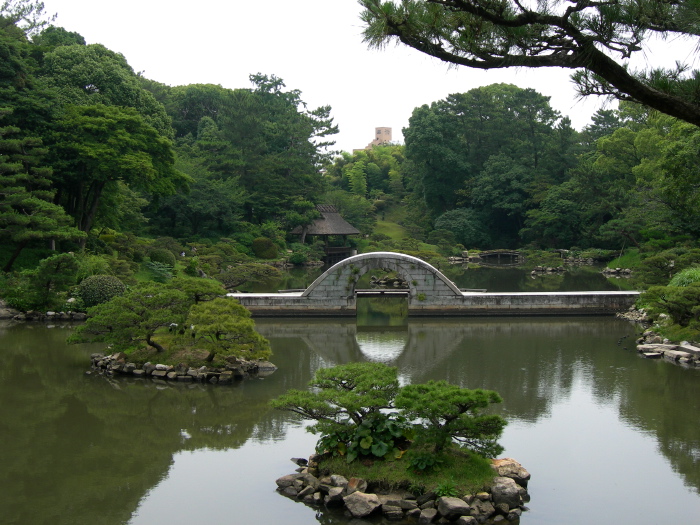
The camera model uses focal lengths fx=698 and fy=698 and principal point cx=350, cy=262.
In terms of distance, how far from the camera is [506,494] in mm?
8781

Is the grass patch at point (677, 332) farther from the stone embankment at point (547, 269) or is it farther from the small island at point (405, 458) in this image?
the stone embankment at point (547, 269)

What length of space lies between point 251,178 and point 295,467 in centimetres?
3702

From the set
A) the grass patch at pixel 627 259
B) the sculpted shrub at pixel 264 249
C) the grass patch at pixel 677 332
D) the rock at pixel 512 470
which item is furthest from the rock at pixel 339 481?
the grass patch at pixel 627 259

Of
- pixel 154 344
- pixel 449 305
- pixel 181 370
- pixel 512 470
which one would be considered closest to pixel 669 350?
pixel 449 305

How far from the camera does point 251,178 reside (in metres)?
45.9

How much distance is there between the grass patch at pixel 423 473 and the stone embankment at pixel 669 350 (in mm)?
9129

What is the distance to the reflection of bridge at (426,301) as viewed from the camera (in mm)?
22953

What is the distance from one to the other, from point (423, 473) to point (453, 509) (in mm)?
715

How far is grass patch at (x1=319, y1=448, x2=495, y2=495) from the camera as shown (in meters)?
8.91

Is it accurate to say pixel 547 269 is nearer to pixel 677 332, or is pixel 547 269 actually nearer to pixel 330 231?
pixel 330 231

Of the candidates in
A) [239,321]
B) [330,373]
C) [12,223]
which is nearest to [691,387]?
[330,373]

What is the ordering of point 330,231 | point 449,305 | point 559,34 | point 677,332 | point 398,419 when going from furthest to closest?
1. point 330,231
2. point 449,305
3. point 677,332
4. point 398,419
5. point 559,34

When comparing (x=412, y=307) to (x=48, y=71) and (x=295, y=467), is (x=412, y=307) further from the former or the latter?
(x=48, y=71)

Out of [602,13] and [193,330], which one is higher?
[602,13]
